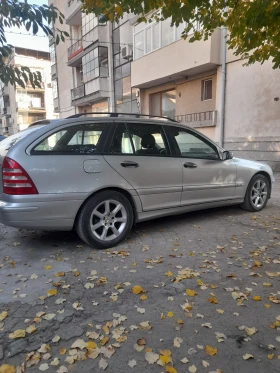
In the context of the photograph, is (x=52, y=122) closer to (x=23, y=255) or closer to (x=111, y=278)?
(x=23, y=255)

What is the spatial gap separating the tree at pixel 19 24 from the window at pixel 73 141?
2.74 ft

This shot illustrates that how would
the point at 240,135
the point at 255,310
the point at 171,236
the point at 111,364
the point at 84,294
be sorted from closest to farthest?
the point at 111,364 → the point at 255,310 → the point at 84,294 → the point at 171,236 → the point at 240,135

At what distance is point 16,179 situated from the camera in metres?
3.23

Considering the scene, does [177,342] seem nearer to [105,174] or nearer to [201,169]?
[105,174]

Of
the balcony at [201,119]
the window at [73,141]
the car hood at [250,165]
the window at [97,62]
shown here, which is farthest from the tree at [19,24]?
the window at [97,62]

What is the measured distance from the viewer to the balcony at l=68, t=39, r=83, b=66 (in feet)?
75.1

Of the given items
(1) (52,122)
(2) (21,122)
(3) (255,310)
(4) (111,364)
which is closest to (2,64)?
(1) (52,122)

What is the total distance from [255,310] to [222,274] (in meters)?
0.65

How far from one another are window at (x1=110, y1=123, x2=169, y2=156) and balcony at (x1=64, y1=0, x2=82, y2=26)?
22.2m

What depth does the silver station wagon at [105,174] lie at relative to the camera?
3.29 m

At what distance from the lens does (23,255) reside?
143 inches

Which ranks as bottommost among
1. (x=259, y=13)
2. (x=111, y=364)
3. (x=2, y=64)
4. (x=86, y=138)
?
(x=111, y=364)

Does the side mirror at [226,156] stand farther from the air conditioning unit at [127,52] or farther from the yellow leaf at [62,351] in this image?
the air conditioning unit at [127,52]

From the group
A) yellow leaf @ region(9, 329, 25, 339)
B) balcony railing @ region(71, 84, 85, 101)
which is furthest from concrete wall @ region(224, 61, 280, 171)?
balcony railing @ region(71, 84, 85, 101)
